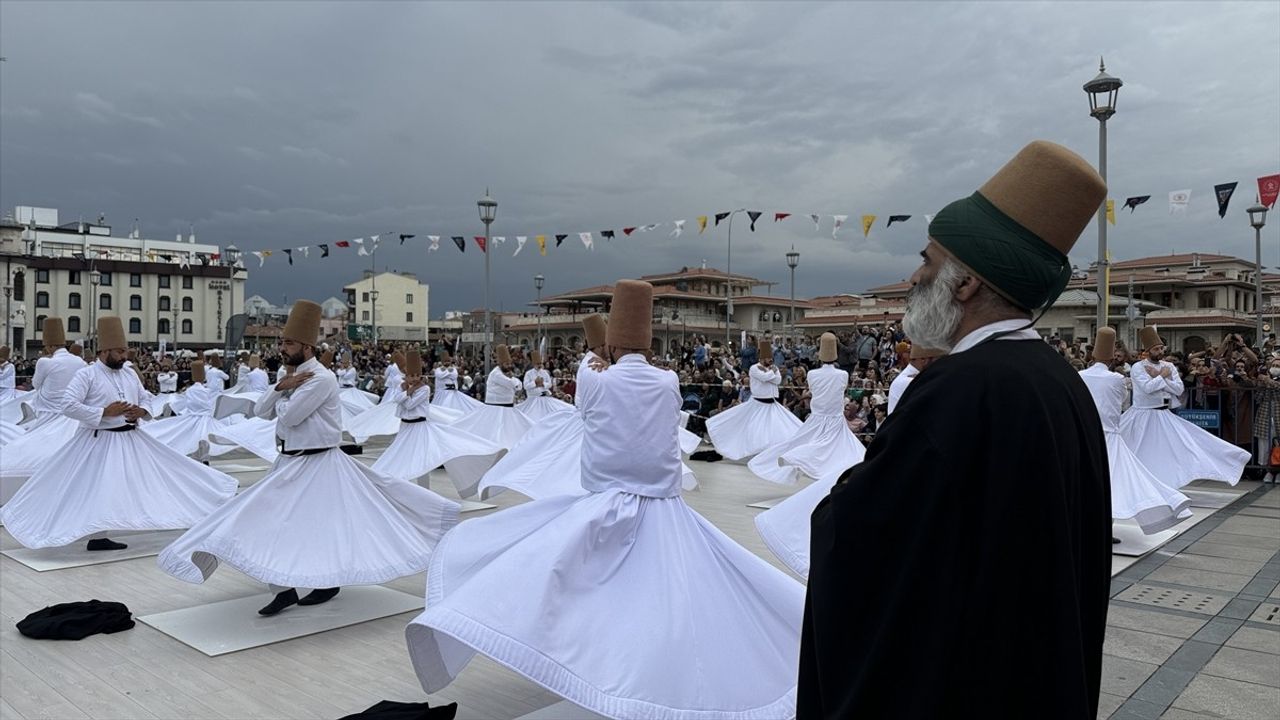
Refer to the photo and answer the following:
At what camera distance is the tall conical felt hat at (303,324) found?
21.8 feet

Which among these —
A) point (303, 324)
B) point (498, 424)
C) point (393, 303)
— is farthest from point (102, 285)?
point (303, 324)

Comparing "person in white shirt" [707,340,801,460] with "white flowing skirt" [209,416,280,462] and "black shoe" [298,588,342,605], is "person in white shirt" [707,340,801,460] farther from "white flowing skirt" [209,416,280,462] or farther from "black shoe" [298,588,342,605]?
"black shoe" [298,588,342,605]

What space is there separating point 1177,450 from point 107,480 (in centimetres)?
1285

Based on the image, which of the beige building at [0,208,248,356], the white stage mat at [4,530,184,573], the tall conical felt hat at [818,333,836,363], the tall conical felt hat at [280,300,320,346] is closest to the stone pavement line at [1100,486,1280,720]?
the tall conical felt hat at [818,333,836,363]

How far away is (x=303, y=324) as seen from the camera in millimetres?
6688

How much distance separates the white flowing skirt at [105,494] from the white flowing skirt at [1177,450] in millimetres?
11532

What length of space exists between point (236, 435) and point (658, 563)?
384 inches

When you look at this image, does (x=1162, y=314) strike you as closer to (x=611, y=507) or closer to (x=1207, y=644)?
(x=1207, y=644)

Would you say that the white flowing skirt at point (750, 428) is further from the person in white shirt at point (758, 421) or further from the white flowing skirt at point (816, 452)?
the white flowing skirt at point (816, 452)

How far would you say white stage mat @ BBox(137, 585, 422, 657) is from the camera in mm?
5898

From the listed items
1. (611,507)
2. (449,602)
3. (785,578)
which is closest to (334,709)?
(449,602)

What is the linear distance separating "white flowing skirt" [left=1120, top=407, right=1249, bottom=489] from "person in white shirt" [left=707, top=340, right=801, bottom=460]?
5070mm

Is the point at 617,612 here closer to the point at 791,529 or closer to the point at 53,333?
the point at 791,529

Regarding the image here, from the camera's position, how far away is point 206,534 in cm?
604
